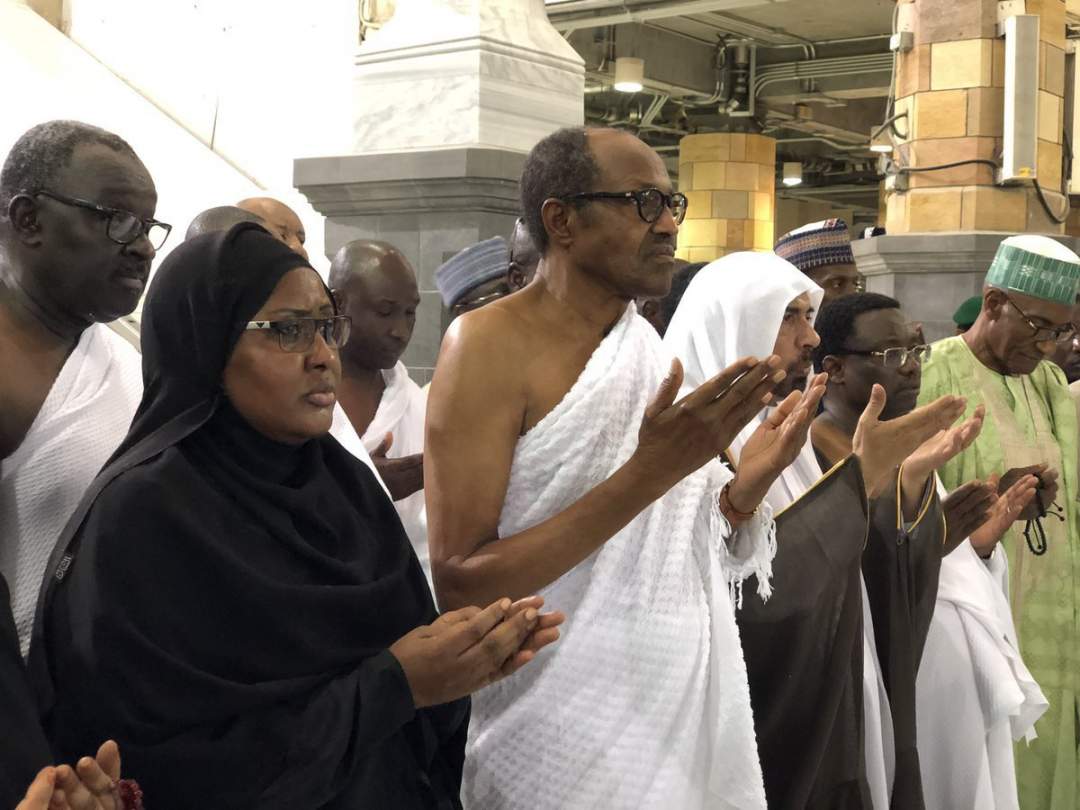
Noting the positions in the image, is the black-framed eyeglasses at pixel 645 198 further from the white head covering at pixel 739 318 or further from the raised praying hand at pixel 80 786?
the raised praying hand at pixel 80 786

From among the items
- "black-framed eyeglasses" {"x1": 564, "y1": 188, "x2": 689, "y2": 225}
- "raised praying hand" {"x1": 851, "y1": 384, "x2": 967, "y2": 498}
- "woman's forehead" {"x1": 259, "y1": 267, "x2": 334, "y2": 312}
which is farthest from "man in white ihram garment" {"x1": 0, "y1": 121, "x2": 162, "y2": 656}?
"raised praying hand" {"x1": 851, "y1": 384, "x2": 967, "y2": 498}

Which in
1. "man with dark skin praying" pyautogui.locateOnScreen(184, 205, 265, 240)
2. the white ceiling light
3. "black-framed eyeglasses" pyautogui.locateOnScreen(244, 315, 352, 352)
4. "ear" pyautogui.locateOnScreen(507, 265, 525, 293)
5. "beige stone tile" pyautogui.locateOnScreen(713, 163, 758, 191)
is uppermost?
the white ceiling light

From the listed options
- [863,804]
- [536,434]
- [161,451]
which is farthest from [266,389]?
[863,804]

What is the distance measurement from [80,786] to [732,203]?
13.5m

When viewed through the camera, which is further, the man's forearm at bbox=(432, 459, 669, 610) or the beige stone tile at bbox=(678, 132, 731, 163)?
the beige stone tile at bbox=(678, 132, 731, 163)

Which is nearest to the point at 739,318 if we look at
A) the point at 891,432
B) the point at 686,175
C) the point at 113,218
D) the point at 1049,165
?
the point at 891,432

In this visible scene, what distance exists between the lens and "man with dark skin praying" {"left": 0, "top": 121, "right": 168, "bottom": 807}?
2.38 m

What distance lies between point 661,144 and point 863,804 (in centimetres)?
1477

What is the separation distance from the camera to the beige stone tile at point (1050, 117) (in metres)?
7.43

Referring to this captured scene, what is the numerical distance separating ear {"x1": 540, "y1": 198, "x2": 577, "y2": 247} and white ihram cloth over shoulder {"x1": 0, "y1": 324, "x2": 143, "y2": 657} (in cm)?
84

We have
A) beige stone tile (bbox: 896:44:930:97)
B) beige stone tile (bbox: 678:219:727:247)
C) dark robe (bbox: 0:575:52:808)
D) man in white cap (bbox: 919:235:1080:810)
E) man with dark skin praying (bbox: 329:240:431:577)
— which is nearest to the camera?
dark robe (bbox: 0:575:52:808)

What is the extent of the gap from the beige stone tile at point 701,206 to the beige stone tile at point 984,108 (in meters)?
7.31

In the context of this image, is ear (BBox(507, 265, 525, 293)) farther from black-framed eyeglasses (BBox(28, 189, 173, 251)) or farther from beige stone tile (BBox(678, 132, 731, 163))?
beige stone tile (BBox(678, 132, 731, 163))

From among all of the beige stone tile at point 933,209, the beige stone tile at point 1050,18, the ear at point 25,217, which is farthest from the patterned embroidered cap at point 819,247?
the ear at point 25,217
